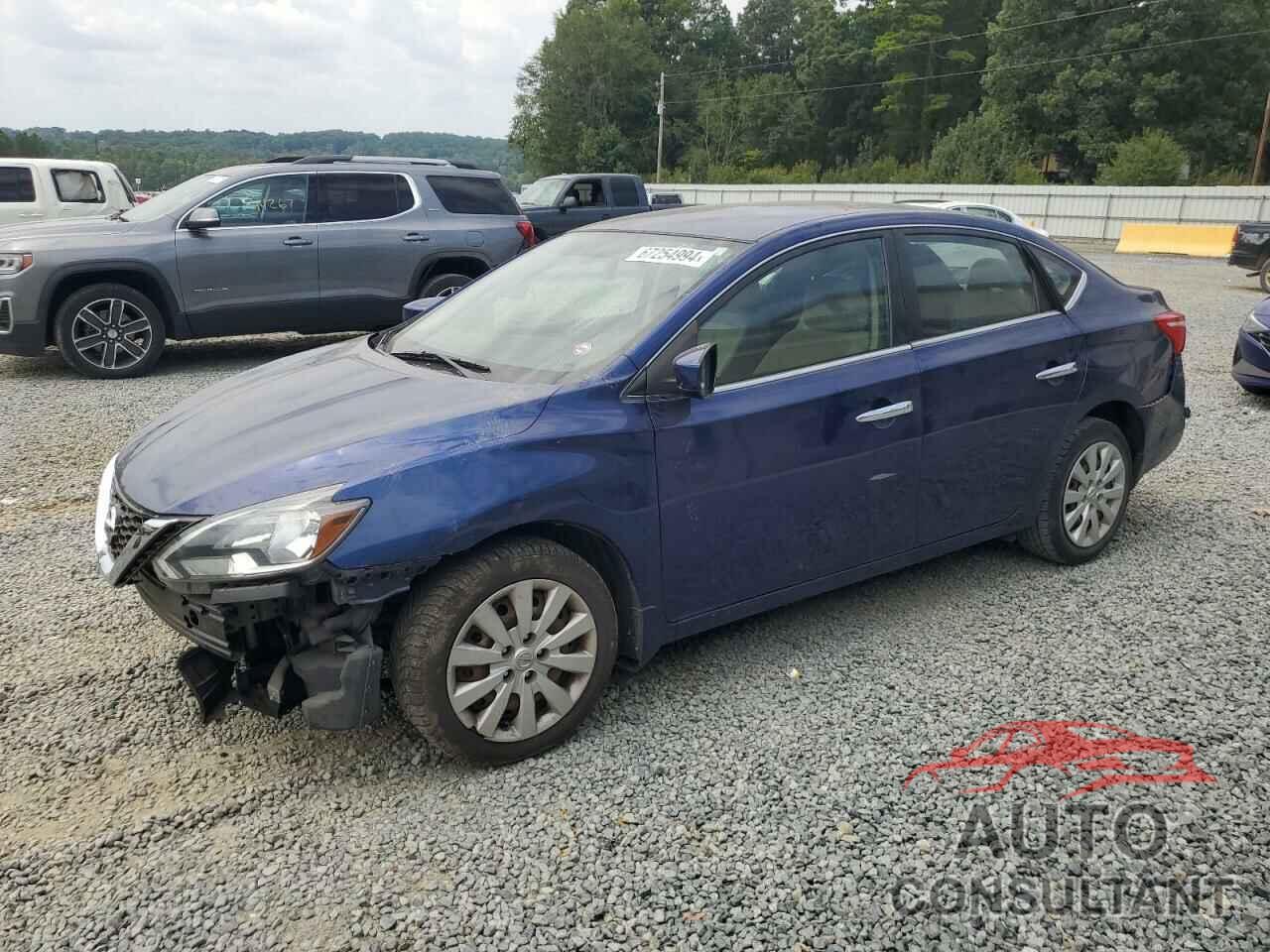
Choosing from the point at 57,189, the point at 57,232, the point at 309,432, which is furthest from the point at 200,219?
the point at 309,432

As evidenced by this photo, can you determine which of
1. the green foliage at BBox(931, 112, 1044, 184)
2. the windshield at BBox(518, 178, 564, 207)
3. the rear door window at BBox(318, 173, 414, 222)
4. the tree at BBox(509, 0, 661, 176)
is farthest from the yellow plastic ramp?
the tree at BBox(509, 0, 661, 176)

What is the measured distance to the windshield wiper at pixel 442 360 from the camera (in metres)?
3.52

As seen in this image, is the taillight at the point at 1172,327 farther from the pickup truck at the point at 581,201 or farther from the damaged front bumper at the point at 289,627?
the pickup truck at the point at 581,201

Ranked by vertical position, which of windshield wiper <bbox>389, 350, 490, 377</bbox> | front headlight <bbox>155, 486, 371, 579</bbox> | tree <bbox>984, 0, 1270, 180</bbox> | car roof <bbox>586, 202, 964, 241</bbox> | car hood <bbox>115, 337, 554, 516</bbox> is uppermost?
tree <bbox>984, 0, 1270, 180</bbox>

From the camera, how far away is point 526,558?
2939 mm

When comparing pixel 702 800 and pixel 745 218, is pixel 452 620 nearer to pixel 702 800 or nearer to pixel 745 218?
pixel 702 800

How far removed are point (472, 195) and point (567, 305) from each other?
740 centimetres

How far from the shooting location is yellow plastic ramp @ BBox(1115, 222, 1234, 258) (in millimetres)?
24703

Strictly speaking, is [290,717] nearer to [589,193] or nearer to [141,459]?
[141,459]

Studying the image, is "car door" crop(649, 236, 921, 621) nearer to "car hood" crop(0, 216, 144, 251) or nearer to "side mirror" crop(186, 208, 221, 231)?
"side mirror" crop(186, 208, 221, 231)

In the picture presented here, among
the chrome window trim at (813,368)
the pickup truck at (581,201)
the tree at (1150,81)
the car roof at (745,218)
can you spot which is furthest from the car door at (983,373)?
the tree at (1150,81)

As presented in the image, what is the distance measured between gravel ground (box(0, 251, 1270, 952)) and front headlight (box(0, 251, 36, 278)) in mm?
4956

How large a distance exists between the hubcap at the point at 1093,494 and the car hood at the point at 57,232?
7.97m

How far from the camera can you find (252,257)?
361 inches
